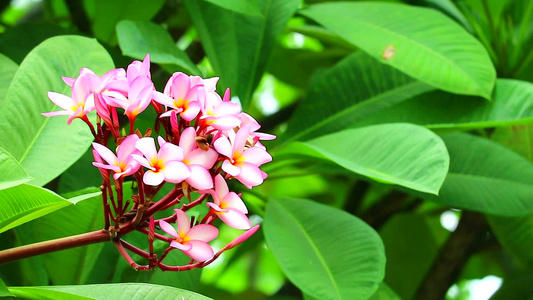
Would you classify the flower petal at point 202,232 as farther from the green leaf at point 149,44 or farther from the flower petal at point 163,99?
the green leaf at point 149,44

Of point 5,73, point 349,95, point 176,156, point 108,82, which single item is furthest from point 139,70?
point 349,95

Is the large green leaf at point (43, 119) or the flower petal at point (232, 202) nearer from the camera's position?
the flower petal at point (232, 202)

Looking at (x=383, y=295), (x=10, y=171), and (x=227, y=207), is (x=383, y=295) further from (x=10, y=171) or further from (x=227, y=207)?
(x=10, y=171)

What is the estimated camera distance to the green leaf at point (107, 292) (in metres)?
0.56

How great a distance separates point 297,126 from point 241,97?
146mm

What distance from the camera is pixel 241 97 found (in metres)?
1.09

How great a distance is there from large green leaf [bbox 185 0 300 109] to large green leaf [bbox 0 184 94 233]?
0.55 meters

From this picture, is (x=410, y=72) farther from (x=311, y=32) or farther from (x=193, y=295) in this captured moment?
(x=193, y=295)

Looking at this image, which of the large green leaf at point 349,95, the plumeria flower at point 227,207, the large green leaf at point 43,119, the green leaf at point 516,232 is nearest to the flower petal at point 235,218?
the plumeria flower at point 227,207

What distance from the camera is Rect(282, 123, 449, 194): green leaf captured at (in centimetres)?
80

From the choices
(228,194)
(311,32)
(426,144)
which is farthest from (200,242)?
(311,32)

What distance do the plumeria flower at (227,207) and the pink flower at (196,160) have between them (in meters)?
0.02

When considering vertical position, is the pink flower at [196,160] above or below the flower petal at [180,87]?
below

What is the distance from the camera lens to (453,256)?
4.27ft
